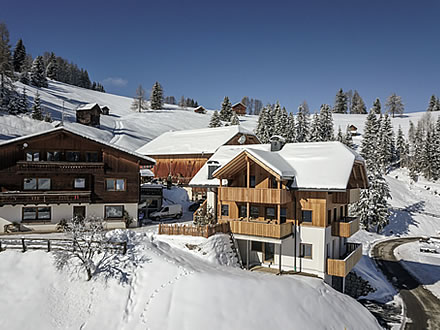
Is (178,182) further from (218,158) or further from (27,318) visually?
(27,318)

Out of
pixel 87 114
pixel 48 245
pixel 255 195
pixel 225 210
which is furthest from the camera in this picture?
pixel 87 114

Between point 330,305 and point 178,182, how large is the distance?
33663 mm

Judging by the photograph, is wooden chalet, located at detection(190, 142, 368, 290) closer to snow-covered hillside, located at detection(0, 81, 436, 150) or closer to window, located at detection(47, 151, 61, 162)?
window, located at detection(47, 151, 61, 162)

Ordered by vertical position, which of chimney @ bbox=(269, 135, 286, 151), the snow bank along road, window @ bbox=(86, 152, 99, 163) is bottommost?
the snow bank along road

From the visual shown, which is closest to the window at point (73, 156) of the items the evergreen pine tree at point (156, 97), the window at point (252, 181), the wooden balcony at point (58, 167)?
the wooden balcony at point (58, 167)

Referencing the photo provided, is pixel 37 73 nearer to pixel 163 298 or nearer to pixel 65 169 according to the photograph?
pixel 65 169

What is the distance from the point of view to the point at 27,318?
56.6 feet

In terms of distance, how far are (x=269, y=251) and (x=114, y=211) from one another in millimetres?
13544

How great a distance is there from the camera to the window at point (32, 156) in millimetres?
27078

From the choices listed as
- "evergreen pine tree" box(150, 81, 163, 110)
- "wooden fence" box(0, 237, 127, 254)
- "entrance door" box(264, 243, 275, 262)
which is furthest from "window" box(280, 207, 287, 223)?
"evergreen pine tree" box(150, 81, 163, 110)

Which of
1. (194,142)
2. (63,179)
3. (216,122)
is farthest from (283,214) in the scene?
(216,122)

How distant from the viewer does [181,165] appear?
5591cm

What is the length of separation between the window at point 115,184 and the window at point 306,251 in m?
15.6

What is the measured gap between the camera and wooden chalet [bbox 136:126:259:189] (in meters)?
54.2
